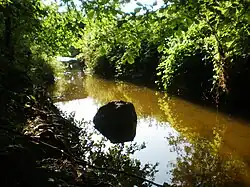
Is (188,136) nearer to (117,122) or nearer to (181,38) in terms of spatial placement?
(117,122)

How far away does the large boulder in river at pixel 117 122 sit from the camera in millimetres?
9258

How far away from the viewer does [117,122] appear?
30.9 ft

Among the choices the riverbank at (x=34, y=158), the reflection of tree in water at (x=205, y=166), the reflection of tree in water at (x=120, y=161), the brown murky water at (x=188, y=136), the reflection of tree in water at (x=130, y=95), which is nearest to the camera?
the riverbank at (x=34, y=158)

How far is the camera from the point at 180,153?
297 inches

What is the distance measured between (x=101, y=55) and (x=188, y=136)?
603 centimetres

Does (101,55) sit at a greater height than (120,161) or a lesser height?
greater

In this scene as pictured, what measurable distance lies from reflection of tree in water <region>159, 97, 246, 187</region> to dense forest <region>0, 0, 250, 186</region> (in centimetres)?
4

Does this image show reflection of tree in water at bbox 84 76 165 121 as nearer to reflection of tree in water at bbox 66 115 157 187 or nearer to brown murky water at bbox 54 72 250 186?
brown murky water at bbox 54 72 250 186

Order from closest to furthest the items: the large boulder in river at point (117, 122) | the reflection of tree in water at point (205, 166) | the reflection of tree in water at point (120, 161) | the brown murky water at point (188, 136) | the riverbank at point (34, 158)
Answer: the riverbank at point (34, 158) < the reflection of tree in water at point (120, 161) < the reflection of tree in water at point (205, 166) < the brown murky water at point (188, 136) < the large boulder in river at point (117, 122)

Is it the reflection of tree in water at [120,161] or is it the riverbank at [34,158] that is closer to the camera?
the riverbank at [34,158]

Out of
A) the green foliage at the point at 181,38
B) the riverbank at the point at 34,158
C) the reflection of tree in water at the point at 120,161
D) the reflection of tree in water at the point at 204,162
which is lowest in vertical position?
the reflection of tree in water at the point at 120,161

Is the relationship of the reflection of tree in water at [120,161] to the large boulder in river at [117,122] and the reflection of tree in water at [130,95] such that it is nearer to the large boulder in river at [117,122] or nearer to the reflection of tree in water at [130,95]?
the large boulder in river at [117,122]

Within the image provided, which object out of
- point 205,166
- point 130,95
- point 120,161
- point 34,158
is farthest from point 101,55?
point 130,95

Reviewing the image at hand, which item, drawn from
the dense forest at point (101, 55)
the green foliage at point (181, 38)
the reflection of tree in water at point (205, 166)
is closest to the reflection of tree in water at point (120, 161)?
the dense forest at point (101, 55)
